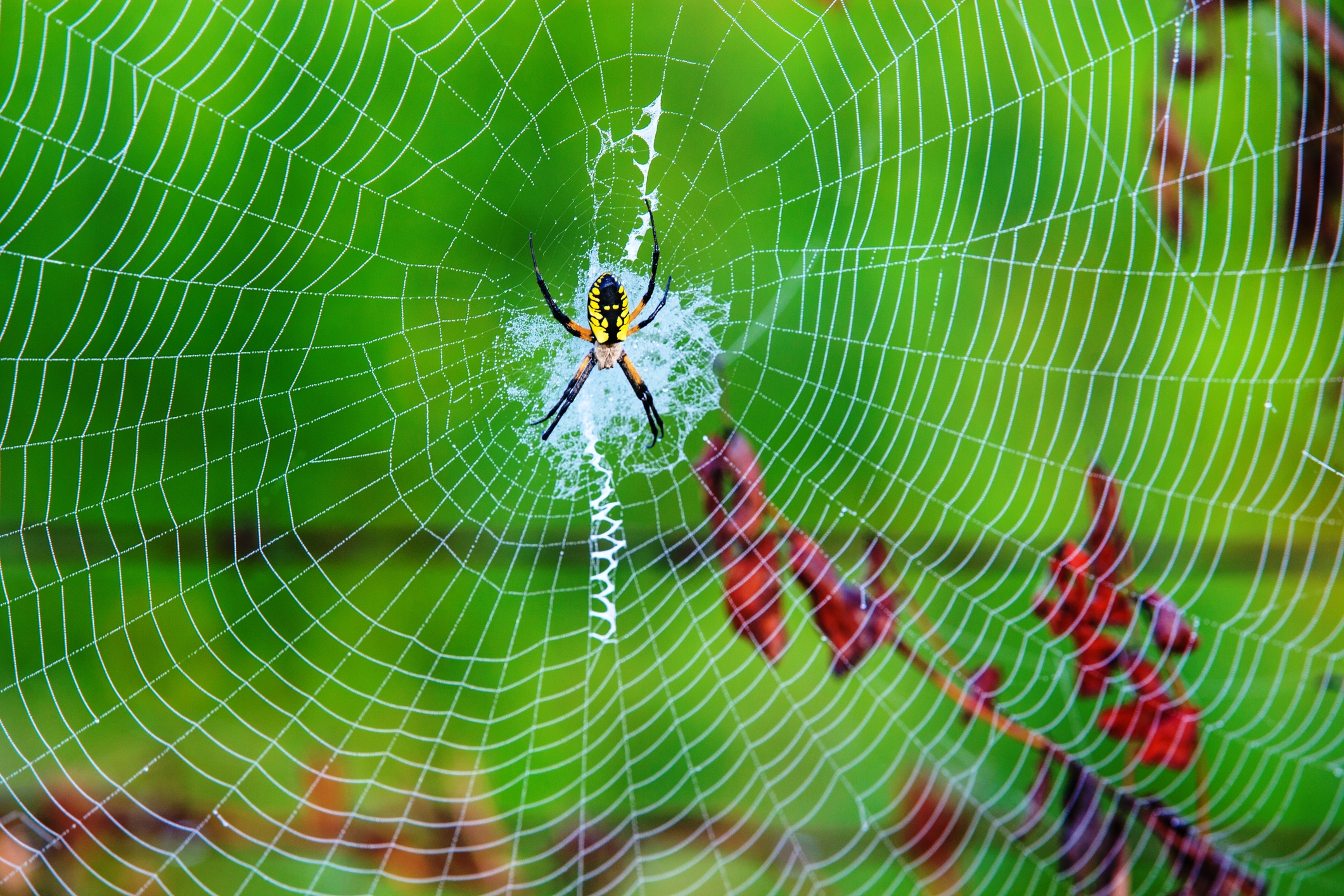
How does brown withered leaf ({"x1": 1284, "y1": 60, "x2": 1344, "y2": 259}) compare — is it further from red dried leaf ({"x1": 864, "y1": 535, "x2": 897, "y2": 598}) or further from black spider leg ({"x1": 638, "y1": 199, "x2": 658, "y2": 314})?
black spider leg ({"x1": 638, "y1": 199, "x2": 658, "y2": 314})

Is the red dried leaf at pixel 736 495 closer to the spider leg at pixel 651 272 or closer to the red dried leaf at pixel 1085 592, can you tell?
the spider leg at pixel 651 272

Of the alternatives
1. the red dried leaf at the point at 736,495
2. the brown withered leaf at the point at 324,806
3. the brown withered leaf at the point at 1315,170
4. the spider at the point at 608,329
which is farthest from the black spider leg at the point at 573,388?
the brown withered leaf at the point at 1315,170

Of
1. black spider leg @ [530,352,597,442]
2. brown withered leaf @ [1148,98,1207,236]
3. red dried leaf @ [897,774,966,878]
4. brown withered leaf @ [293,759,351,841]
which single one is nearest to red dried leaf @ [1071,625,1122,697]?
red dried leaf @ [897,774,966,878]

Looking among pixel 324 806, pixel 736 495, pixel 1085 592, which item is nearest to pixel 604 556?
pixel 736 495

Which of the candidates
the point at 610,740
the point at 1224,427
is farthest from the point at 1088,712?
the point at 610,740

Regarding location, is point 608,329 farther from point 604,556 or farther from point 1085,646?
point 1085,646

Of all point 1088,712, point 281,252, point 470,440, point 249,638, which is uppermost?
point 281,252

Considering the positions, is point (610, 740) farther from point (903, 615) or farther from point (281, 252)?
point (281, 252)

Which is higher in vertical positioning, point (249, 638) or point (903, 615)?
point (903, 615)
